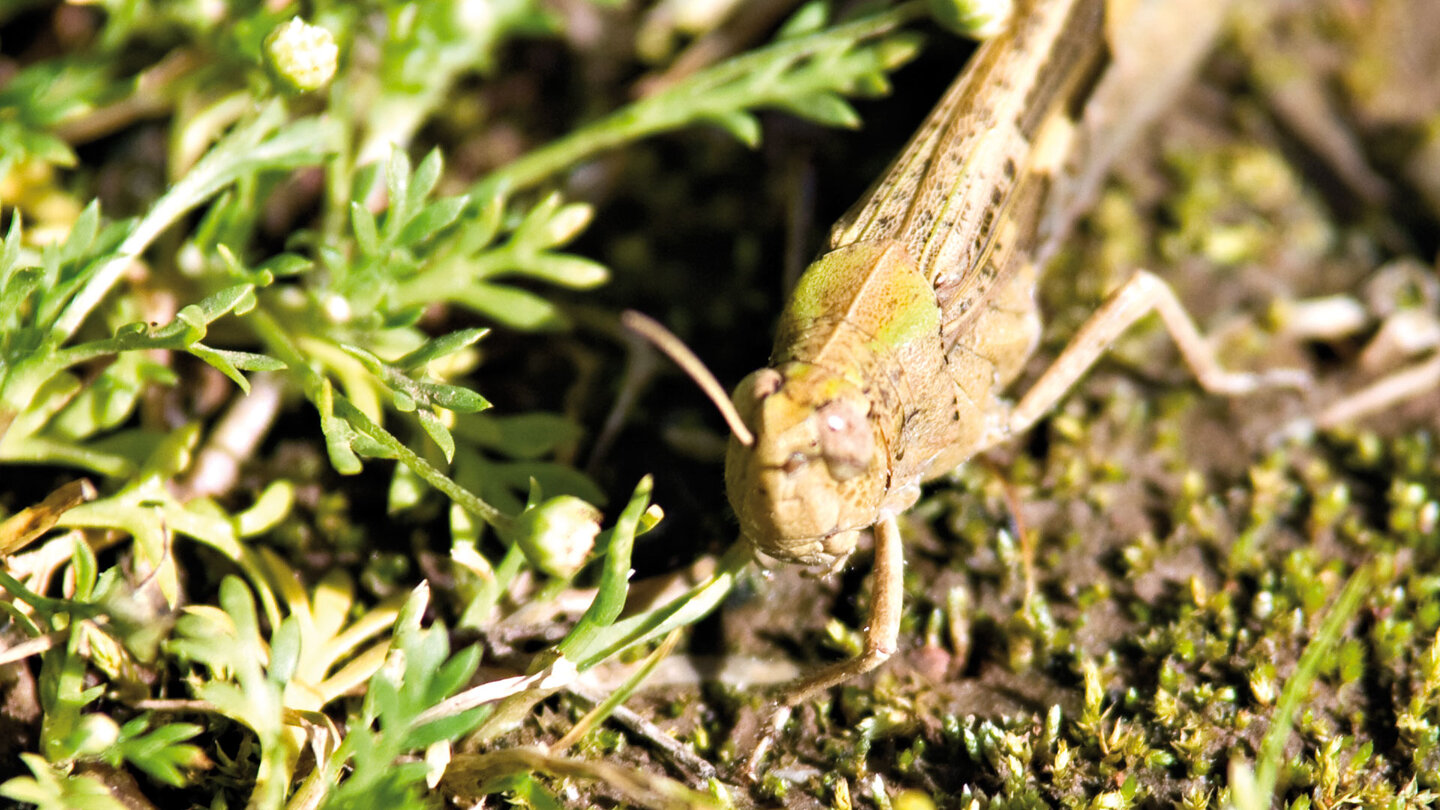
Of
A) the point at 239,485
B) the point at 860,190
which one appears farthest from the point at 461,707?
the point at 860,190

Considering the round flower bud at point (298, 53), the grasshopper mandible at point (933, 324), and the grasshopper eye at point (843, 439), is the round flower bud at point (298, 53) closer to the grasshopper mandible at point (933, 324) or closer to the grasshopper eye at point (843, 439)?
A: the grasshopper mandible at point (933, 324)

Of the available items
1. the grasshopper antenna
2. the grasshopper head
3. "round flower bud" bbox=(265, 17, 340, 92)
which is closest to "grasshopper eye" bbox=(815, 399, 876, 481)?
the grasshopper head

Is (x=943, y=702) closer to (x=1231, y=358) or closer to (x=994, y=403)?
(x=994, y=403)

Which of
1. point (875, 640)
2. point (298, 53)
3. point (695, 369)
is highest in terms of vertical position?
point (298, 53)

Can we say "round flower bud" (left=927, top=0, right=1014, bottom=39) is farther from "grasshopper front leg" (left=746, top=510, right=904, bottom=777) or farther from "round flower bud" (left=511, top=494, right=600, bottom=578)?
"round flower bud" (left=511, top=494, right=600, bottom=578)

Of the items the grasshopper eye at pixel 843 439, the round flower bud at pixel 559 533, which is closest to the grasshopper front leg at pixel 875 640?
the grasshopper eye at pixel 843 439

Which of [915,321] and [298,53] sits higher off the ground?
[298,53]

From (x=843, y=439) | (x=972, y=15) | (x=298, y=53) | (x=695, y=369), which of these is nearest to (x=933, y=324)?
(x=843, y=439)

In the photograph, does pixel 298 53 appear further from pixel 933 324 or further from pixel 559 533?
pixel 933 324
